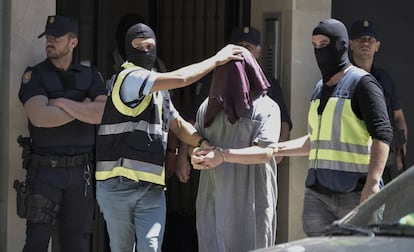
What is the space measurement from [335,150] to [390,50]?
3.25m

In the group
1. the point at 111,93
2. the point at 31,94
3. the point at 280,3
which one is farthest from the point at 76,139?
the point at 280,3

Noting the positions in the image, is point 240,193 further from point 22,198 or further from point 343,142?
point 22,198

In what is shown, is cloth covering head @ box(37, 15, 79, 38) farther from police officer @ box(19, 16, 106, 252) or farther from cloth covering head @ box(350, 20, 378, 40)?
cloth covering head @ box(350, 20, 378, 40)

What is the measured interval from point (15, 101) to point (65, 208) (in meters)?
0.92

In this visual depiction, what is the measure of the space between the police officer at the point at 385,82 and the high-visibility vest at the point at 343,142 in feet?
5.77

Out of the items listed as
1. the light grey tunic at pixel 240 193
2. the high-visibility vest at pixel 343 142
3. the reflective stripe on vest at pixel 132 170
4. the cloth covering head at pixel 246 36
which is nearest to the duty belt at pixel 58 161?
the reflective stripe on vest at pixel 132 170

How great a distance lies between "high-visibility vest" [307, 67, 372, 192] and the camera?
5328mm

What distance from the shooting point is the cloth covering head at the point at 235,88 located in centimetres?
533

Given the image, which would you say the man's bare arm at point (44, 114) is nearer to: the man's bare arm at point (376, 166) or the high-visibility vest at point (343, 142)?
the high-visibility vest at point (343, 142)

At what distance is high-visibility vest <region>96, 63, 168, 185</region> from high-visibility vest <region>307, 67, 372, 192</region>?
40.7 inches

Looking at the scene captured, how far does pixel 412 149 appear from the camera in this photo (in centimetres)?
845

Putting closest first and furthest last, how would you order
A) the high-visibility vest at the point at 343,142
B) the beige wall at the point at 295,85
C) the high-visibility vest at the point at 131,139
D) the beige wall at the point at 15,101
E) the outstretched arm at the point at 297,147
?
the high-visibility vest at the point at 343,142
the high-visibility vest at the point at 131,139
the outstretched arm at the point at 297,147
the beige wall at the point at 15,101
the beige wall at the point at 295,85

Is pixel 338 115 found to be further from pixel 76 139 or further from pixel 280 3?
pixel 280 3

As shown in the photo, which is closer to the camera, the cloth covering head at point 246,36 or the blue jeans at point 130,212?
the blue jeans at point 130,212
